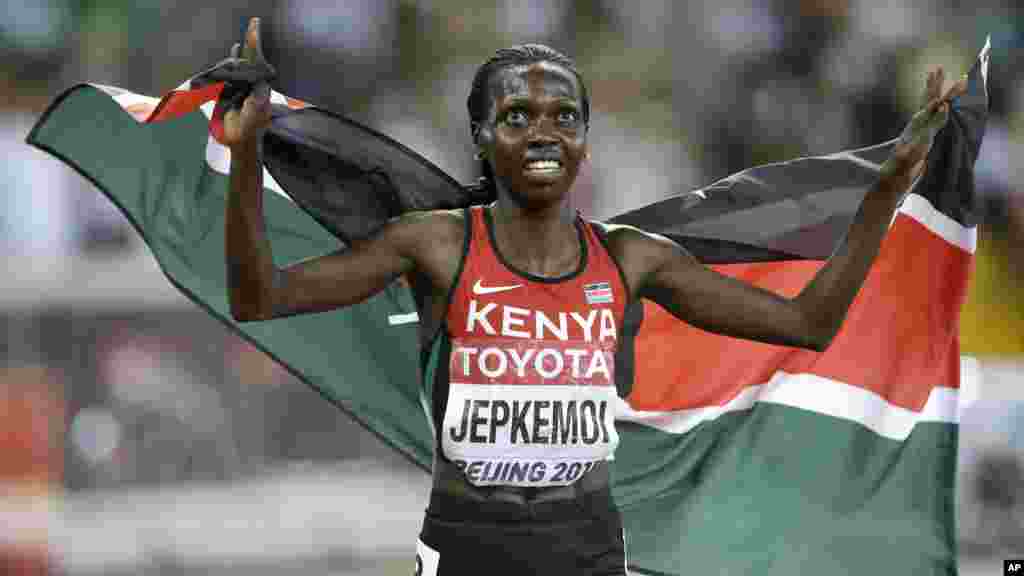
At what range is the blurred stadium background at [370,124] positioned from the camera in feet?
25.4

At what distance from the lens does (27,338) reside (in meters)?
7.74

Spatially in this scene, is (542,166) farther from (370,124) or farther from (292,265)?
(370,124)

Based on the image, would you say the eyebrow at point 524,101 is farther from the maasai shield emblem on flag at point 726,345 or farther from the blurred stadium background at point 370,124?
the blurred stadium background at point 370,124

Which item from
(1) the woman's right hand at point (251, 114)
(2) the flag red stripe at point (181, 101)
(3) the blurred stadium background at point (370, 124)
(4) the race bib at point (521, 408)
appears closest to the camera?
(1) the woman's right hand at point (251, 114)

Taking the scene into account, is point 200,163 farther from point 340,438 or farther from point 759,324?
point 340,438

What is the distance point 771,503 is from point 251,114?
2.32m

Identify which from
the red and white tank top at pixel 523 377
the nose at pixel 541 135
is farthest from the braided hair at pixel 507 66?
the red and white tank top at pixel 523 377

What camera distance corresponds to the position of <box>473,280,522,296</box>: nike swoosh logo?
332cm

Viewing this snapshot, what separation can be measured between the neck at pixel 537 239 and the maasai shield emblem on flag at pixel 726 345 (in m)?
0.82

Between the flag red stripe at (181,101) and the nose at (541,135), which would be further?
the flag red stripe at (181,101)

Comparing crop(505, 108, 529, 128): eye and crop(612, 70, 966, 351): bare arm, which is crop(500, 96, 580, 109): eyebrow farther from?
crop(612, 70, 966, 351): bare arm

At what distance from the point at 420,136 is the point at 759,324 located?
516 cm

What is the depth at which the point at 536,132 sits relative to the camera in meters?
3.32

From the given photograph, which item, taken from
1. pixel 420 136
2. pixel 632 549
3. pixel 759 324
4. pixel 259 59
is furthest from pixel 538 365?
pixel 420 136
